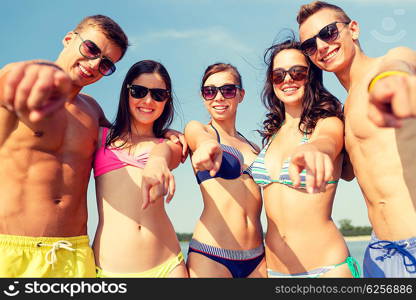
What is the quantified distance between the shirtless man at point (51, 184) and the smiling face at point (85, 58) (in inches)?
0.5

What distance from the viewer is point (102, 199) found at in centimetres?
556

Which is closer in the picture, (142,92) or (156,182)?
(156,182)

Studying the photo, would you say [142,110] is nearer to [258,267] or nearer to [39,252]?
[39,252]

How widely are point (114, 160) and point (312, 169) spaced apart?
110 inches

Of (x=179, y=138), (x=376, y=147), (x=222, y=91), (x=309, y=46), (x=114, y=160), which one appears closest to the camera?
(x=376, y=147)

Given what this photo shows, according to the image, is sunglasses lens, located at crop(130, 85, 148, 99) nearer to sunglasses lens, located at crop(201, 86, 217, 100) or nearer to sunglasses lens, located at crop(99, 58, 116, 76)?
sunglasses lens, located at crop(99, 58, 116, 76)

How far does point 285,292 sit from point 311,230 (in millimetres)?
829

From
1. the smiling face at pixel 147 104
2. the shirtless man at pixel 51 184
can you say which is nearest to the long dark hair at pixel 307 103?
the smiling face at pixel 147 104

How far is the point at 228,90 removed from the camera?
6.24m

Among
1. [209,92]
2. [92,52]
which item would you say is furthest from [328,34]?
[92,52]

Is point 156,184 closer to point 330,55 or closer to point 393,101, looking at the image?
point 393,101

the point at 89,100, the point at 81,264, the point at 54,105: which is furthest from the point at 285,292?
the point at 89,100

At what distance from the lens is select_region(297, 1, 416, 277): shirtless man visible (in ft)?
15.8

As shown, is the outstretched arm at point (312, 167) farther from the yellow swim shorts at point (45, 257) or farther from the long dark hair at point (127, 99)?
the yellow swim shorts at point (45, 257)
